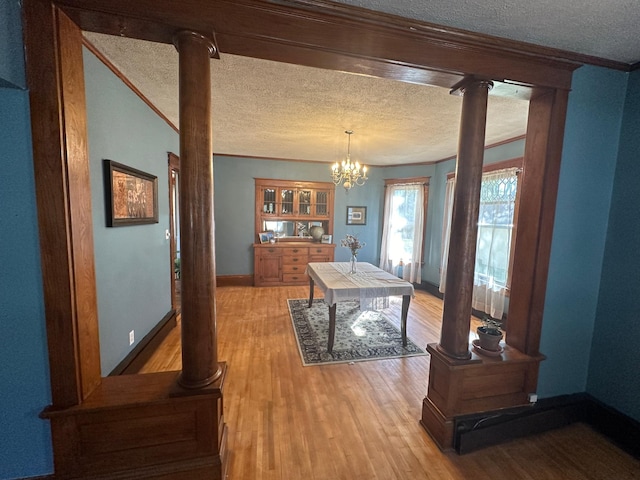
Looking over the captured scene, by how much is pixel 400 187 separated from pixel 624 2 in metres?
4.33

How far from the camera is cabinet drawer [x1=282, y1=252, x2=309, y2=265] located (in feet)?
17.4

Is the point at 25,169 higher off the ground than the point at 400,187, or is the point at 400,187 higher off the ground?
the point at 400,187

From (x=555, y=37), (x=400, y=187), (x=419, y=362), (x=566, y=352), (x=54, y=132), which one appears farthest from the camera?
(x=400, y=187)

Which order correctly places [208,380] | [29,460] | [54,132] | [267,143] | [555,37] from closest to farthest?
[54,132] < [29,460] < [208,380] < [555,37] < [267,143]

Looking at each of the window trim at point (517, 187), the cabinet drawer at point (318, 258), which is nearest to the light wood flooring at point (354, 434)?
the window trim at point (517, 187)

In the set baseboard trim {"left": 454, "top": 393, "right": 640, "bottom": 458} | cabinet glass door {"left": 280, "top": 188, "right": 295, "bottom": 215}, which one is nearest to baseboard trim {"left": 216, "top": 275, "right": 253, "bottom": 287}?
cabinet glass door {"left": 280, "top": 188, "right": 295, "bottom": 215}

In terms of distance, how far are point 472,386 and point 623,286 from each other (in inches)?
48.4

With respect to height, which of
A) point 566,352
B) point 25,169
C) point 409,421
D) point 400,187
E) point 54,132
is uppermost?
point 400,187

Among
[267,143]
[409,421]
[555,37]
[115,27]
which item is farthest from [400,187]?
[115,27]

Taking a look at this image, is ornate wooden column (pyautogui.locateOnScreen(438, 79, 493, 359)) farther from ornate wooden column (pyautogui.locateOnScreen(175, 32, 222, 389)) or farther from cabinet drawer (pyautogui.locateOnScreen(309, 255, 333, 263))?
cabinet drawer (pyautogui.locateOnScreen(309, 255, 333, 263))

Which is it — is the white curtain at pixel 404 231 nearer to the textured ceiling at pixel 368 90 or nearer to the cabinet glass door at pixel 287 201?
the textured ceiling at pixel 368 90

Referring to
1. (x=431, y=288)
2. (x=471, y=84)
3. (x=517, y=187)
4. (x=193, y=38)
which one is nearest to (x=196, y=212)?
(x=193, y=38)

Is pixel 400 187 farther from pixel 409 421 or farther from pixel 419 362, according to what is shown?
pixel 409 421

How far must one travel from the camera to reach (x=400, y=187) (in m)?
5.56
